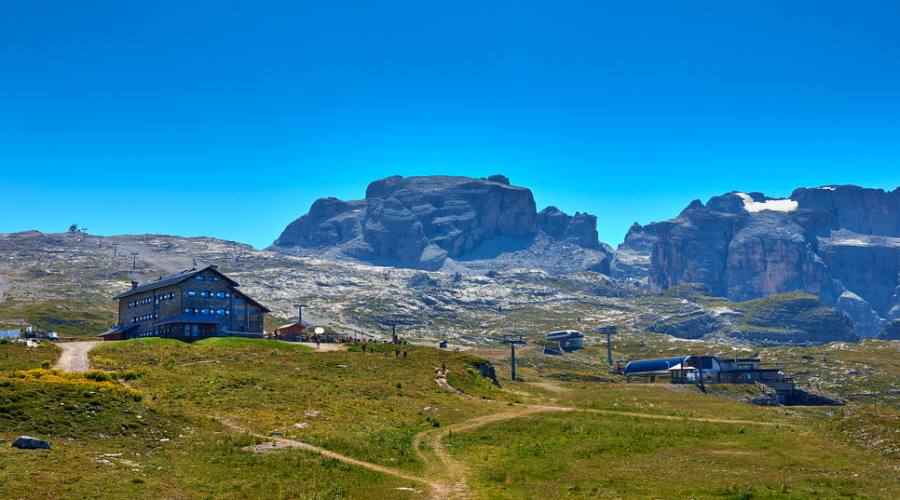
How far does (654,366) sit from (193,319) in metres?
108

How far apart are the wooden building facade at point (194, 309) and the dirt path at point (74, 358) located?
26.4m

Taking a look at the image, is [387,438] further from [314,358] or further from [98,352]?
[98,352]

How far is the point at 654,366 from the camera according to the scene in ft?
576

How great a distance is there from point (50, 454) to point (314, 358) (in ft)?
178

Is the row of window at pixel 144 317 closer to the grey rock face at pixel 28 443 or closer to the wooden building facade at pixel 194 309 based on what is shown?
the wooden building facade at pixel 194 309

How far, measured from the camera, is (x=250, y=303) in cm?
13350

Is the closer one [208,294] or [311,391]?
[311,391]

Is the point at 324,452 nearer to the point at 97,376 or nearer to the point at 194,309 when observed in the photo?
the point at 97,376

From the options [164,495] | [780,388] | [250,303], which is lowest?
[780,388]

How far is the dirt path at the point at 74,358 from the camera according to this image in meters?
69.0

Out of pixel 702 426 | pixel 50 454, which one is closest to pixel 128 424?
pixel 50 454

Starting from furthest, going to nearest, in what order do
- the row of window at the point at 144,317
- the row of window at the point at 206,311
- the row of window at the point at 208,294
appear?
the row of window at the point at 144,317 → the row of window at the point at 208,294 → the row of window at the point at 206,311

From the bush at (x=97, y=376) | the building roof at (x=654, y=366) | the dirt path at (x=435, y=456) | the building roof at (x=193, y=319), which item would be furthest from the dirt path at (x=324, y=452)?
the building roof at (x=654, y=366)

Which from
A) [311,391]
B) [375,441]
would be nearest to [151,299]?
[311,391]
